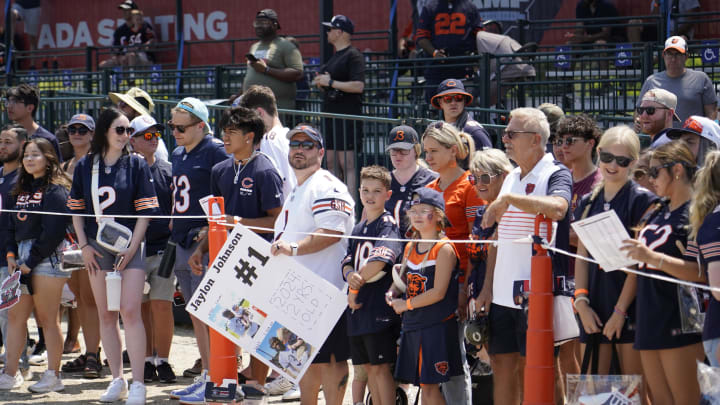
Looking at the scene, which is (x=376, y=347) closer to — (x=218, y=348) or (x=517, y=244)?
(x=218, y=348)

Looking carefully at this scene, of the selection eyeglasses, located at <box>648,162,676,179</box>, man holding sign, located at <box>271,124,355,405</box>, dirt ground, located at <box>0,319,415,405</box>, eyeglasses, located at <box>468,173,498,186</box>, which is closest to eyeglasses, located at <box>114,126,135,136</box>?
man holding sign, located at <box>271,124,355,405</box>

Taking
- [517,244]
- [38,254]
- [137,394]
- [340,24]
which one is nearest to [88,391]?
[137,394]

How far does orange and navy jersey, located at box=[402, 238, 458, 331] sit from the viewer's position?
5.71m

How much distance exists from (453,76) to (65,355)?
17.0 feet

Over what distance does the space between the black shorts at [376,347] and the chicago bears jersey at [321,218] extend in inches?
19.1

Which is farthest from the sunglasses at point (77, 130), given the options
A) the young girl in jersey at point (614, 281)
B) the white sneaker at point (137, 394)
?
the young girl in jersey at point (614, 281)

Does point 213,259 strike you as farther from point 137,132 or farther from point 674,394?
point 674,394

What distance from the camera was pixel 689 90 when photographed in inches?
333

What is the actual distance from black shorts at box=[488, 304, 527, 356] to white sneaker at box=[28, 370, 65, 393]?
13.0 ft

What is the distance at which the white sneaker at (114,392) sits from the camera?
736 centimetres

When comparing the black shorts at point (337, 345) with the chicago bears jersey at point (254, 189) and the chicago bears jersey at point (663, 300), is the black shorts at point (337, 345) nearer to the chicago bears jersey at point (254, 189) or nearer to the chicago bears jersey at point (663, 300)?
the chicago bears jersey at point (254, 189)

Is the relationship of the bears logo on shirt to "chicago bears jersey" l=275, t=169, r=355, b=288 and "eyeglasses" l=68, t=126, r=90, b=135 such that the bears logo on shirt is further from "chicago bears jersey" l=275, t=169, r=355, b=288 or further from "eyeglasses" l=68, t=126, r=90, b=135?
"eyeglasses" l=68, t=126, r=90, b=135

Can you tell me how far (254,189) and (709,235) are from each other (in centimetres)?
329

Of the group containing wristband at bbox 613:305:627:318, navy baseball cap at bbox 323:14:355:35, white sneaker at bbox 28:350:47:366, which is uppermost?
navy baseball cap at bbox 323:14:355:35
